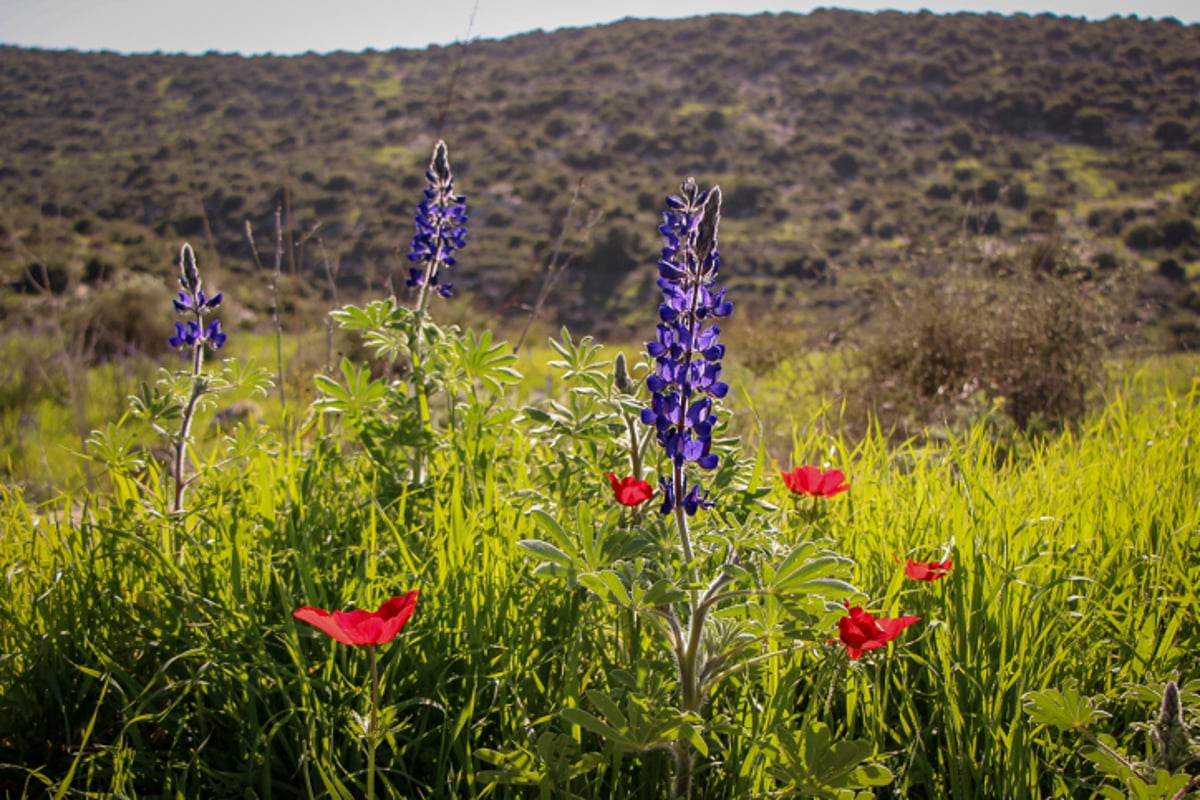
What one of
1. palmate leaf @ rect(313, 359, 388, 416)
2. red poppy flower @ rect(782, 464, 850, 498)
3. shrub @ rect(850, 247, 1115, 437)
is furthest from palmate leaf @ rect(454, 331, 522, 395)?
shrub @ rect(850, 247, 1115, 437)

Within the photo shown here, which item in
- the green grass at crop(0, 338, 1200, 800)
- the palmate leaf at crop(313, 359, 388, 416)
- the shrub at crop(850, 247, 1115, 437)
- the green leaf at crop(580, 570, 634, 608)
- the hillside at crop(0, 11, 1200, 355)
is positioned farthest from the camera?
the hillside at crop(0, 11, 1200, 355)

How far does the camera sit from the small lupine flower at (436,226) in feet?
7.10

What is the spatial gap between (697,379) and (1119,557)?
1.46m

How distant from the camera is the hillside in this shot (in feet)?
67.8

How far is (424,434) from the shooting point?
6.30 ft

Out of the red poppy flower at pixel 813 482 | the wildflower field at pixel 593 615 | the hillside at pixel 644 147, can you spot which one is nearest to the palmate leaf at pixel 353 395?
the wildflower field at pixel 593 615

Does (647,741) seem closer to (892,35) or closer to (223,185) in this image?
(223,185)

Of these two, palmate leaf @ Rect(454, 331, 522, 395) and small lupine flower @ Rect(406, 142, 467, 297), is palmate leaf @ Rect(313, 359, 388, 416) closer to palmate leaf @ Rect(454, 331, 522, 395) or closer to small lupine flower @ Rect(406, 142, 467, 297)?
palmate leaf @ Rect(454, 331, 522, 395)

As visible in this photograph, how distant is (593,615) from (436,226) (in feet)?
4.05

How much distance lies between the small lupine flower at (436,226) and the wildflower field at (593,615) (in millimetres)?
11

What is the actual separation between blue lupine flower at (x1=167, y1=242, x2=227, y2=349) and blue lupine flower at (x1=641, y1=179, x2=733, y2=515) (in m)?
1.28

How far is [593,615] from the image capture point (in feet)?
5.43

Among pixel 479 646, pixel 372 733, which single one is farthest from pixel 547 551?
pixel 479 646

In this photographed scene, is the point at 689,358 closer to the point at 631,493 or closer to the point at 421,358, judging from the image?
the point at 631,493
